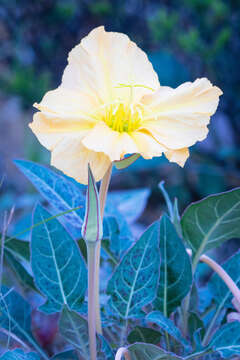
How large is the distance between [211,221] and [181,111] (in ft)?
0.54

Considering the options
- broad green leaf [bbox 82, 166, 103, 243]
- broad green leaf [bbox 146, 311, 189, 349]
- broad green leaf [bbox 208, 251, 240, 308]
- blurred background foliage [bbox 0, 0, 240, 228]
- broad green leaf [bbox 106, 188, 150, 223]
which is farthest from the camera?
blurred background foliage [bbox 0, 0, 240, 228]

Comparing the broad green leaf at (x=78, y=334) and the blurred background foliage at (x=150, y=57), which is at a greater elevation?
the blurred background foliage at (x=150, y=57)

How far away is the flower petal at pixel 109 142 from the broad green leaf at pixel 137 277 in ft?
0.43

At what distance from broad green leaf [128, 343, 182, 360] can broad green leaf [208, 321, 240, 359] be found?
0.23 feet

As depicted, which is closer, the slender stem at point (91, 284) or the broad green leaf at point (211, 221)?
the slender stem at point (91, 284)

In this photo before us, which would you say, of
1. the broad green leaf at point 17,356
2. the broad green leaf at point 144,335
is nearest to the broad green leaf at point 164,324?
the broad green leaf at point 144,335

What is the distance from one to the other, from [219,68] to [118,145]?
5.09 ft

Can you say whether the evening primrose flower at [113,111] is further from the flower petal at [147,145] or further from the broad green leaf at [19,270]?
the broad green leaf at [19,270]

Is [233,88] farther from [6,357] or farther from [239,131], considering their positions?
[6,357]

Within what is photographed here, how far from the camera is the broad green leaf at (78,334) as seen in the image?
513 mm

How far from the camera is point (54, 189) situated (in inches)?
25.9

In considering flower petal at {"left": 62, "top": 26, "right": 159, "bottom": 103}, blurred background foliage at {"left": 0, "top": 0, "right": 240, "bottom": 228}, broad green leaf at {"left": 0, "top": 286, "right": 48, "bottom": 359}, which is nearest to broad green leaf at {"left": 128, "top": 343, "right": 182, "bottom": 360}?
broad green leaf at {"left": 0, "top": 286, "right": 48, "bottom": 359}

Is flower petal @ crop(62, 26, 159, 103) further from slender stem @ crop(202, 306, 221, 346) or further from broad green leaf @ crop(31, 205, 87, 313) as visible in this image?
slender stem @ crop(202, 306, 221, 346)

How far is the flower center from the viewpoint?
1.65ft
